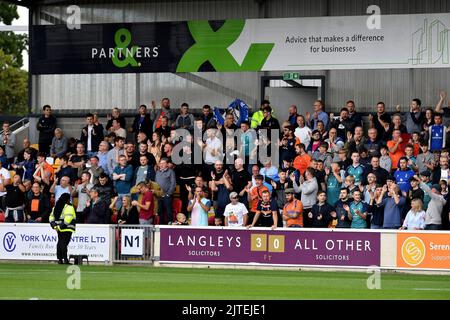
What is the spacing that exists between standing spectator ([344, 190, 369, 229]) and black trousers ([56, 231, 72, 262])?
6766 mm

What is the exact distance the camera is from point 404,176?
29406 millimetres

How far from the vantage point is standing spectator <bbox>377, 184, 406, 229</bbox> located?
28812 millimetres

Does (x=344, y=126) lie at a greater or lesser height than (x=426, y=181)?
greater

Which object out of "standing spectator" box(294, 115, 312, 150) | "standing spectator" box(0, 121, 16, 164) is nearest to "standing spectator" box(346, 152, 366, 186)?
"standing spectator" box(294, 115, 312, 150)

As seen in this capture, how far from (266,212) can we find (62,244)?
5071 millimetres

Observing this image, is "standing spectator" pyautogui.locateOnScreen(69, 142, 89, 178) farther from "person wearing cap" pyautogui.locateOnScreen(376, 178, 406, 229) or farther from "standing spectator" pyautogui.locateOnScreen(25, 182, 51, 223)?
"person wearing cap" pyautogui.locateOnScreen(376, 178, 406, 229)

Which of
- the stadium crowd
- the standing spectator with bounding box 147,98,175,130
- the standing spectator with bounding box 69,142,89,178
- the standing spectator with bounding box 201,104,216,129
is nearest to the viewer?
the stadium crowd

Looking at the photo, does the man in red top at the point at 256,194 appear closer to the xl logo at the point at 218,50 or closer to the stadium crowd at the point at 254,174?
the stadium crowd at the point at 254,174

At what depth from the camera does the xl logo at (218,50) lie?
3494cm

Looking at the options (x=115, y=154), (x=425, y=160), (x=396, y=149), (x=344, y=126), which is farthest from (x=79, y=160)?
(x=425, y=160)

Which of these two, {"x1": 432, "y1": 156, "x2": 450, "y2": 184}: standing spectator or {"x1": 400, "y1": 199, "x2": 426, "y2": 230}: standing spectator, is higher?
{"x1": 432, "y1": 156, "x2": 450, "y2": 184}: standing spectator

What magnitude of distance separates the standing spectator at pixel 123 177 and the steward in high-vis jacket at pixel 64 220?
377cm

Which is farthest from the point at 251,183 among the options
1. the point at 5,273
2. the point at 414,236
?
the point at 5,273

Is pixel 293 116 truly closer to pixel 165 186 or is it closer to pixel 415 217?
pixel 165 186
